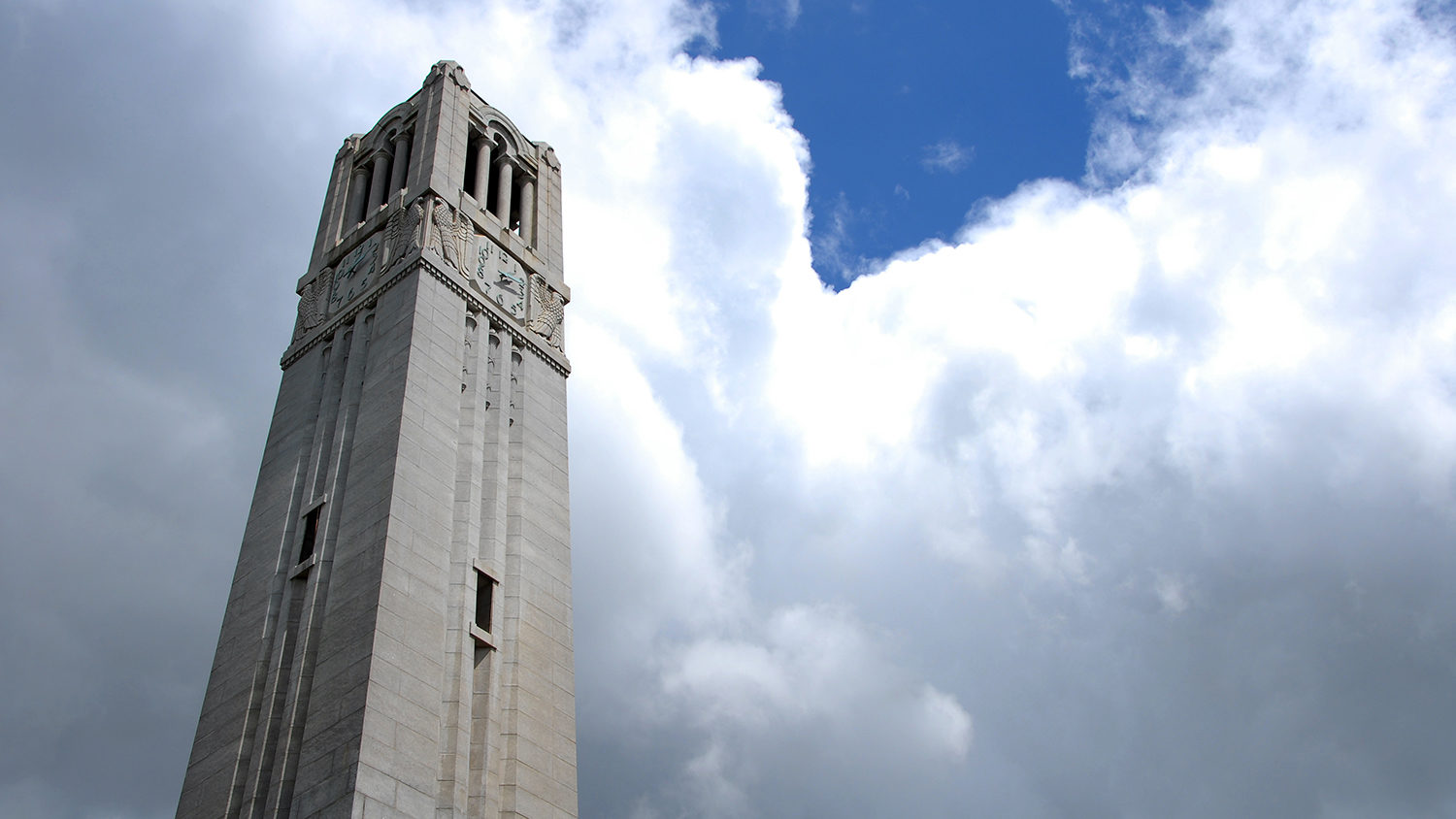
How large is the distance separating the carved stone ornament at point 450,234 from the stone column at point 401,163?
3.96 meters

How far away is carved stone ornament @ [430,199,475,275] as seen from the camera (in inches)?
1580

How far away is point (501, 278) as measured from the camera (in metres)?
42.4

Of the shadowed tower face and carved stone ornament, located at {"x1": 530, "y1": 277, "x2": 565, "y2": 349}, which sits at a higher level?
carved stone ornament, located at {"x1": 530, "y1": 277, "x2": 565, "y2": 349}

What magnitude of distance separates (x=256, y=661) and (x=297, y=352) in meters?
13.6

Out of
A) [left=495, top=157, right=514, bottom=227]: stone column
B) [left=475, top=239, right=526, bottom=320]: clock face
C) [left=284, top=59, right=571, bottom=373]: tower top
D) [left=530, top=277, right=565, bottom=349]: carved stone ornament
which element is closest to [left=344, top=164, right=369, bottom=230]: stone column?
[left=284, top=59, right=571, bottom=373]: tower top

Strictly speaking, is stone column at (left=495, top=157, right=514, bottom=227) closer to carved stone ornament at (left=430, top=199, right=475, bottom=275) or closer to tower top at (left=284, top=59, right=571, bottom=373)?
tower top at (left=284, top=59, right=571, bottom=373)

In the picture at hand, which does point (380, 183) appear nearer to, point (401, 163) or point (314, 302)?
point (401, 163)

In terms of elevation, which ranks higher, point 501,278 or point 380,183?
point 380,183

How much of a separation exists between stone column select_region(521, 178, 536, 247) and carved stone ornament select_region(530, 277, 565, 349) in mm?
3149

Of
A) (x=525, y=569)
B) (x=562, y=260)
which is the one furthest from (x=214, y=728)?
(x=562, y=260)

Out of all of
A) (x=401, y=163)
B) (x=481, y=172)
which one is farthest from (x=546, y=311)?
(x=401, y=163)

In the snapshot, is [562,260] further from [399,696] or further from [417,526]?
[399,696]

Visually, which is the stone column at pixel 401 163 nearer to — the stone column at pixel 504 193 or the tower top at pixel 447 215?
the tower top at pixel 447 215

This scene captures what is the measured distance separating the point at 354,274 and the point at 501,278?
5.13 m
